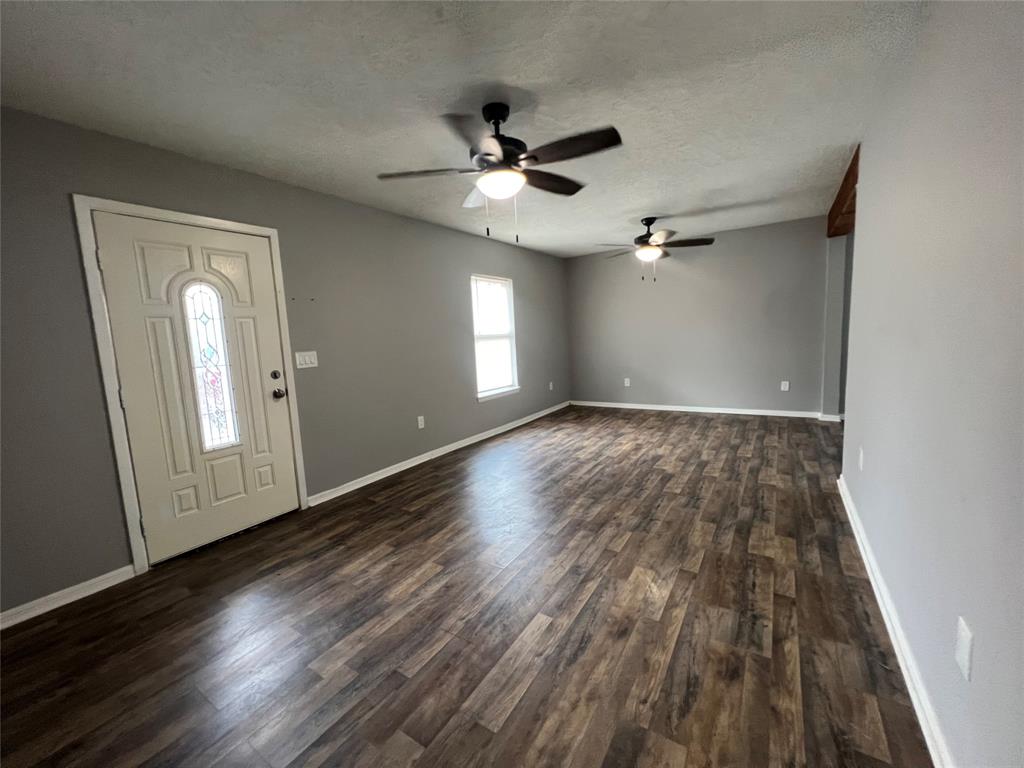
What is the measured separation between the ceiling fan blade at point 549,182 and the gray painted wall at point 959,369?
1.50 m

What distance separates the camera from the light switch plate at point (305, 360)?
10.2 ft

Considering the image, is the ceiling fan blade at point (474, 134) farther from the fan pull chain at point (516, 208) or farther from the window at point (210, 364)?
the window at point (210, 364)

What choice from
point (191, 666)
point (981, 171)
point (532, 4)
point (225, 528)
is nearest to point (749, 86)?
point (532, 4)

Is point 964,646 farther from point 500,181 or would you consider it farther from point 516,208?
point 516,208

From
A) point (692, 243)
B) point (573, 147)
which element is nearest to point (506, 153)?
point (573, 147)

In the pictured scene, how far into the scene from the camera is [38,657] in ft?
5.66

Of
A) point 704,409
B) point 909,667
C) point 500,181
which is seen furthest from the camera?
point 704,409

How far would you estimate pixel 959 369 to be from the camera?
1.13m

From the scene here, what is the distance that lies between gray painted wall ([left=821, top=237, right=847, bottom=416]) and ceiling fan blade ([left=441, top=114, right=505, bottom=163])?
467 cm

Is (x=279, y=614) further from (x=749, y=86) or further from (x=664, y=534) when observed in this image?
(x=749, y=86)

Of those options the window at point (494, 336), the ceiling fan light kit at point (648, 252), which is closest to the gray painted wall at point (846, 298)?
the ceiling fan light kit at point (648, 252)

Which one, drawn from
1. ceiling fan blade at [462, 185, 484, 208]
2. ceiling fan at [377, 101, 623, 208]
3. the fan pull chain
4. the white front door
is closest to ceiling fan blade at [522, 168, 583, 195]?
ceiling fan at [377, 101, 623, 208]

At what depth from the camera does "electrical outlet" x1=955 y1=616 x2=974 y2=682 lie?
102cm

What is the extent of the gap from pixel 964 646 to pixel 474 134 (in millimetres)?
2907
